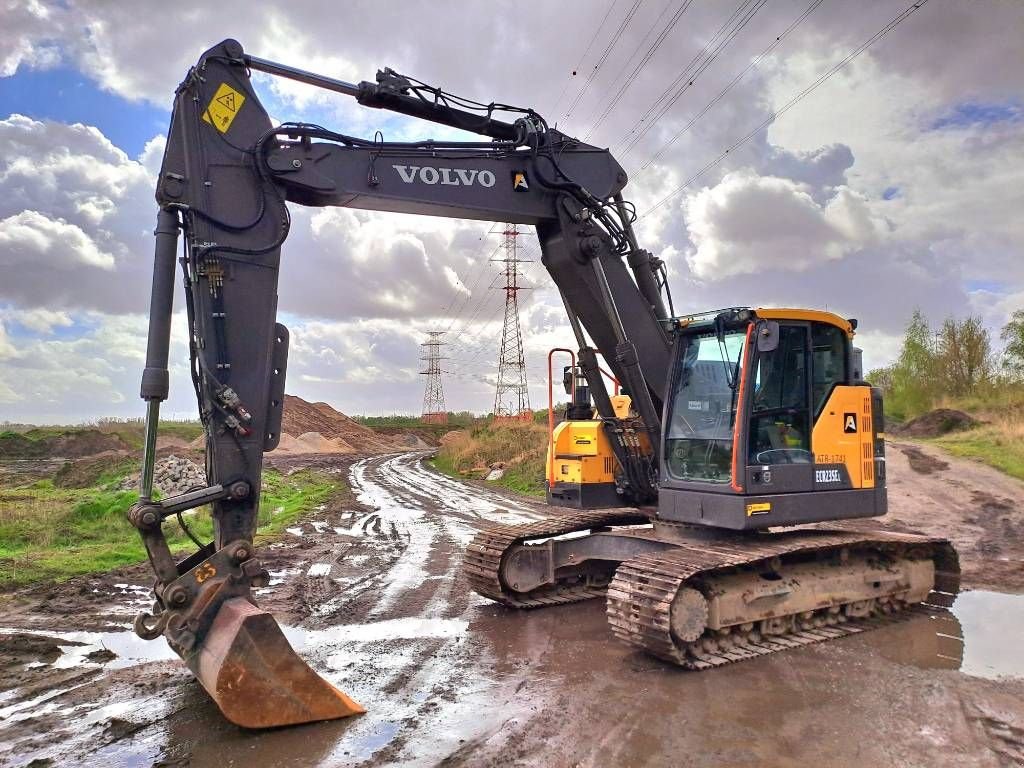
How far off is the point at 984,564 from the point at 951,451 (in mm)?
12262

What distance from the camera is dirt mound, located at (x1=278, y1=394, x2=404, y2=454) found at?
189 feet

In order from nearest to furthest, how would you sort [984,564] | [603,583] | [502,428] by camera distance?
1. [603,583]
2. [984,564]
3. [502,428]

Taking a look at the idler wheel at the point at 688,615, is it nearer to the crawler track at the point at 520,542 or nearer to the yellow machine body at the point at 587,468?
the yellow machine body at the point at 587,468

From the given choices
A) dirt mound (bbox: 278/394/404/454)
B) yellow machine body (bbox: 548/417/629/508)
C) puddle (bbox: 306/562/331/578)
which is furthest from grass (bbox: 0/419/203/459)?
yellow machine body (bbox: 548/417/629/508)

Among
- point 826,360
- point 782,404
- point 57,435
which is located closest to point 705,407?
point 782,404

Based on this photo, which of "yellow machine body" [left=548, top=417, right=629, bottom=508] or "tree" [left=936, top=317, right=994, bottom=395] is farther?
"tree" [left=936, top=317, right=994, bottom=395]

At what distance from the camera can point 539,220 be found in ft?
24.7

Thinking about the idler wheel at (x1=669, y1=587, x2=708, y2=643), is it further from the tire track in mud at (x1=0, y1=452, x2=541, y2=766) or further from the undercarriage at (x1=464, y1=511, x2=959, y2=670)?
the tire track in mud at (x1=0, y1=452, x2=541, y2=766)

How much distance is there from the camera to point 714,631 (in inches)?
263

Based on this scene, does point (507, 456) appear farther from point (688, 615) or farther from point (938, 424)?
point (688, 615)

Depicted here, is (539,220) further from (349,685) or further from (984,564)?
(984,564)

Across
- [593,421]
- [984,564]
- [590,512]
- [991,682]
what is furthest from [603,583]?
[984,564]

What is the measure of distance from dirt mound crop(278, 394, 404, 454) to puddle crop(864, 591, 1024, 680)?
49.9m

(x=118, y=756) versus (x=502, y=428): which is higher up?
(x=502, y=428)
